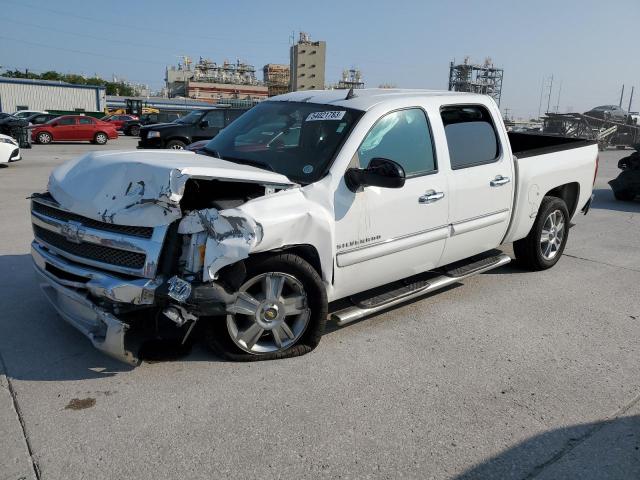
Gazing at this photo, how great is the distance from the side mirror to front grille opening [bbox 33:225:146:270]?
1487 mm

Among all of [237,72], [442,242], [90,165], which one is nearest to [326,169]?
[442,242]

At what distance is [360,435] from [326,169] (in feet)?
5.84

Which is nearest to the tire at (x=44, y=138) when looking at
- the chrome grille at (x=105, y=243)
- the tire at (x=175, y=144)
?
the tire at (x=175, y=144)

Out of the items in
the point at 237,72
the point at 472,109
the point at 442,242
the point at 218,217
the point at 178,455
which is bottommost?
the point at 178,455

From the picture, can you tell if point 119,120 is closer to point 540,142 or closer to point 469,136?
point 540,142

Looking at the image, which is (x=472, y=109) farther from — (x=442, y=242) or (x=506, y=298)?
(x=506, y=298)

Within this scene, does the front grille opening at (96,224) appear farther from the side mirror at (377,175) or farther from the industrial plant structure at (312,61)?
the industrial plant structure at (312,61)

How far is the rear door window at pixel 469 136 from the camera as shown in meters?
4.54

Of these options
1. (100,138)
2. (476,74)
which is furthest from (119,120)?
(476,74)

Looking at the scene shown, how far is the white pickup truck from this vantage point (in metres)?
3.13

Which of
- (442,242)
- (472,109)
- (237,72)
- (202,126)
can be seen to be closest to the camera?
(442,242)

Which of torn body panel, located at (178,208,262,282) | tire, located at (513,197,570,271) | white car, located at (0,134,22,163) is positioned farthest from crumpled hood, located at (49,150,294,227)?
white car, located at (0,134,22,163)

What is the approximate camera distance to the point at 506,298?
5.07m

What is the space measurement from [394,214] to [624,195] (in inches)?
372
